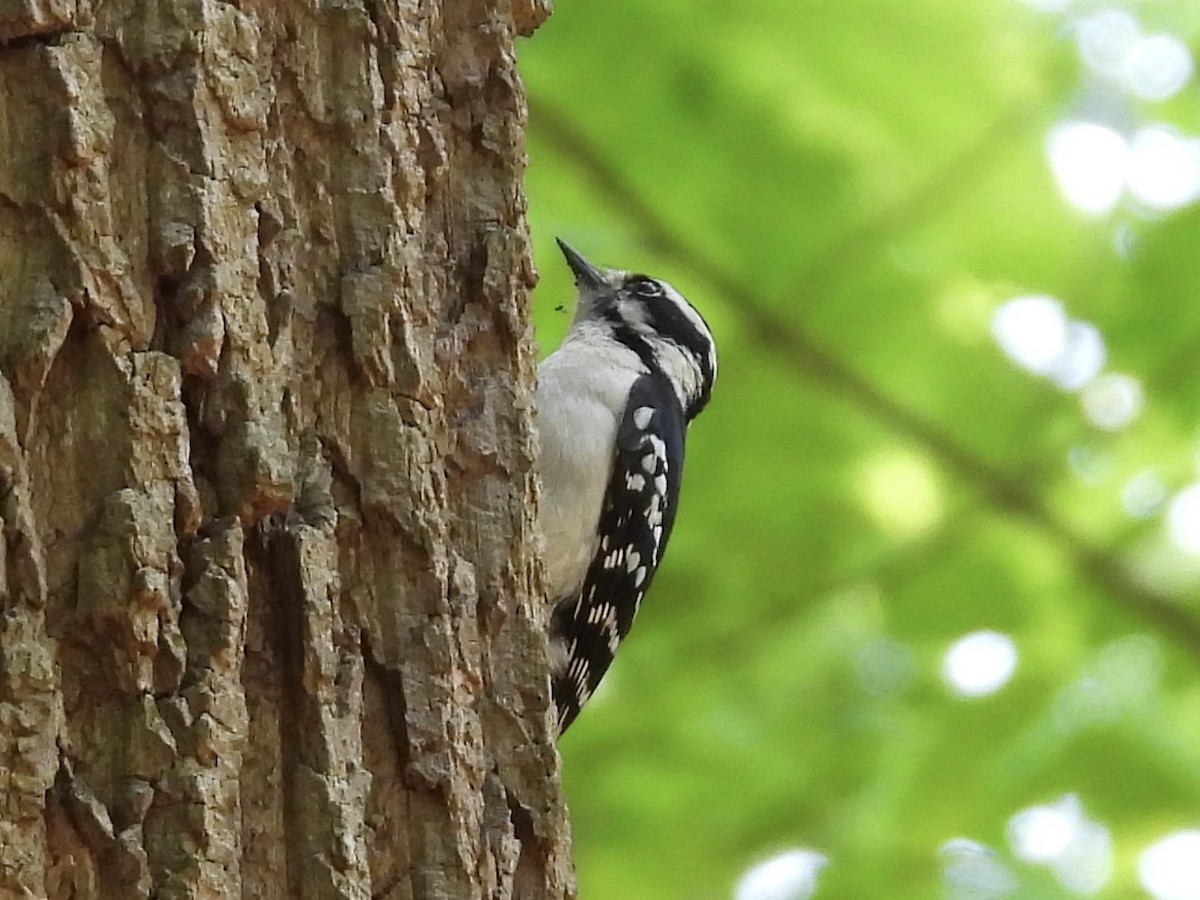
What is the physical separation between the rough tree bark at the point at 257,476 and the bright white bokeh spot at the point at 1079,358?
1.53 meters

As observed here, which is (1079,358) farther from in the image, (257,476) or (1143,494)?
(257,476)

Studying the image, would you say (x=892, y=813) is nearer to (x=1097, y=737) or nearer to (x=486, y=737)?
(x=1097, y=737)

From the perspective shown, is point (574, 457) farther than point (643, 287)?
No

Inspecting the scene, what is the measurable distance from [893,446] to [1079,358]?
39cm

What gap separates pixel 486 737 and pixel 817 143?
153cm

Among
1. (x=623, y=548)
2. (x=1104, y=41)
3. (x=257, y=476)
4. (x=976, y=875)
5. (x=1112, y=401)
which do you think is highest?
(x=1104, y=41)

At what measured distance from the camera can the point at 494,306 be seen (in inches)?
82.7

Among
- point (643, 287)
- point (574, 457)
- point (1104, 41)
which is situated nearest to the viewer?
point (1104, 41)

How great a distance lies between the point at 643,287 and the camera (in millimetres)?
3834

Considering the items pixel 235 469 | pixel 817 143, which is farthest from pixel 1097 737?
pixel 235 469

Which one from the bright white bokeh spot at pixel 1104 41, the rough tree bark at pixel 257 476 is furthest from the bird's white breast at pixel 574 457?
the rough tree bark at pixel 257 476

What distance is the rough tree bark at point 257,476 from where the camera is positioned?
1.52 m

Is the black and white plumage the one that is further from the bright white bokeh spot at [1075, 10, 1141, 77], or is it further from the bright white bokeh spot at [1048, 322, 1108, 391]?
the bright white bokeh spot at [1075, 10, 1141, 77]

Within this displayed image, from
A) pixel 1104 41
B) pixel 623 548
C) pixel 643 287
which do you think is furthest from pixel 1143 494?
pixel 643 287
